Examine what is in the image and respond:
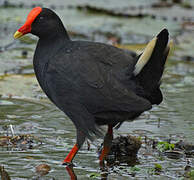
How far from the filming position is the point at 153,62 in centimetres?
441

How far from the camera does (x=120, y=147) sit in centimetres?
501

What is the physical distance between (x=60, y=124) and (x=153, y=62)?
65.7 inches

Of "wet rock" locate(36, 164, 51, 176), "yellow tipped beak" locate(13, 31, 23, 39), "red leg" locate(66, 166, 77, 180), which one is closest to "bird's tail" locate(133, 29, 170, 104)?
"red leg" locate(66, 166, 77, 180)

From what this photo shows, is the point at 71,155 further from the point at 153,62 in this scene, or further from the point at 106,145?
the point at 153,62

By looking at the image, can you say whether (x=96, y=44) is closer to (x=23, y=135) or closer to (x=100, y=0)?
(x=23, y=135)

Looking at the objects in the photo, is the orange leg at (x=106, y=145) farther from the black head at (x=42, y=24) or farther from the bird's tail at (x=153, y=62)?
the black head at (x=42, y=24)

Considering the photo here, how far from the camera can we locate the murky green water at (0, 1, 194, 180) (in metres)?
4.61

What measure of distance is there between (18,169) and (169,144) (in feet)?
4.33

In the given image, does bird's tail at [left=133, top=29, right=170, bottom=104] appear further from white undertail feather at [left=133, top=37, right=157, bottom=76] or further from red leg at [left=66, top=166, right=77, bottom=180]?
red leg at [left=66, top=166, right=77, bottom=180]

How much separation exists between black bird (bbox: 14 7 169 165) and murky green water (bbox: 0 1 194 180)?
259 mm

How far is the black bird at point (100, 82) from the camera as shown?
4484mm

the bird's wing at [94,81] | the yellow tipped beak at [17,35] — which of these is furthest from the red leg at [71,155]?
the yellow tipped beak at [17,35]

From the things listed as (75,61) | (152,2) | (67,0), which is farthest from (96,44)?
(152,2)

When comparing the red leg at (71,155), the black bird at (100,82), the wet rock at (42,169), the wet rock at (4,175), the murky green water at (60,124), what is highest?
the black bird at (100,82)
